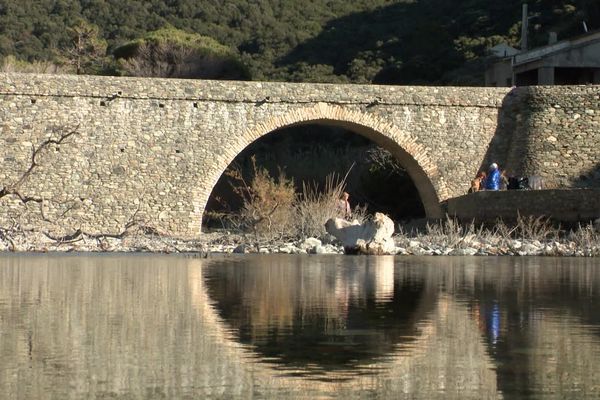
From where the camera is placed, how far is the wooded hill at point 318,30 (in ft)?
150

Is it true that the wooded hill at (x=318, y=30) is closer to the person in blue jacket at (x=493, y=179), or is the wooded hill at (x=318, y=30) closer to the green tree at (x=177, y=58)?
the green tree at (x=177, y=58)

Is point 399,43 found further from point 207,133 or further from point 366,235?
point 366,235

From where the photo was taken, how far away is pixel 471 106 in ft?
86.2

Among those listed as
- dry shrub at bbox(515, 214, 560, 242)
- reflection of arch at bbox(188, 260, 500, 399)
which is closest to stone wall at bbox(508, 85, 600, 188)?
dry shrub at bbox(515, 214, 560, 242)

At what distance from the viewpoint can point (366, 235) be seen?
62.6 feet

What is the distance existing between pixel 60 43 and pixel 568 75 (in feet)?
68.9

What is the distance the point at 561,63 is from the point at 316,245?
52.7ft

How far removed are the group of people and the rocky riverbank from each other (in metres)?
3.47

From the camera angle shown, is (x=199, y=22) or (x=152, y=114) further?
(x=199, y=22)

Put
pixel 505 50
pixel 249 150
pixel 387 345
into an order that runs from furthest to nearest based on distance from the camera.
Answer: pixel 505 50 < pixel 249 150 < pixel 387 345

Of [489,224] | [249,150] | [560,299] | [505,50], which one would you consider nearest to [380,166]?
[489,224]

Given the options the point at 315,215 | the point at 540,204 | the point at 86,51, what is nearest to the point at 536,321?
the point at 315,215

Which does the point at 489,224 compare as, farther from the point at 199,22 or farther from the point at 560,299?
the point at 199,22

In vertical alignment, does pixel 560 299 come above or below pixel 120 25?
below
